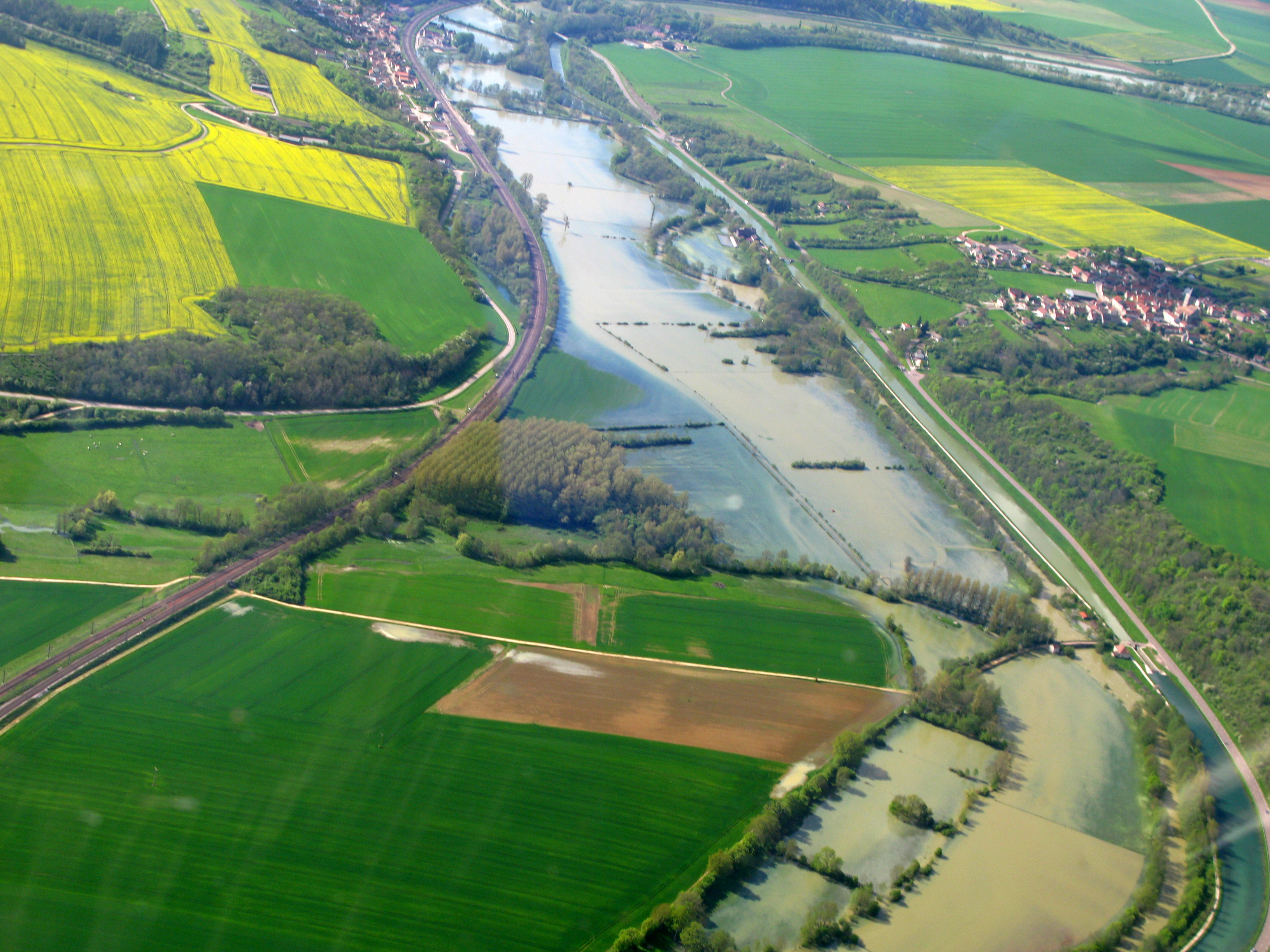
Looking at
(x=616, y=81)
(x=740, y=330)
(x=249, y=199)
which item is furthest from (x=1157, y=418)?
(x=616, y=81)

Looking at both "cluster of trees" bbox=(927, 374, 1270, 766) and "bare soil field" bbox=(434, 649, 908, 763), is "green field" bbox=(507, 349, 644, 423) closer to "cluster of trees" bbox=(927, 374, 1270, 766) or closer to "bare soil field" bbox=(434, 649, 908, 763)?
"bare soil field" bbox=(434, 649, 908, 763)

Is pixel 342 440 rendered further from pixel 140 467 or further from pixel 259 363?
pixel 140 467

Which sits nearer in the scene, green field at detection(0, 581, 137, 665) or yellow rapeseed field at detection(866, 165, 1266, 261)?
green field at detection(0, 581, 137, 665)

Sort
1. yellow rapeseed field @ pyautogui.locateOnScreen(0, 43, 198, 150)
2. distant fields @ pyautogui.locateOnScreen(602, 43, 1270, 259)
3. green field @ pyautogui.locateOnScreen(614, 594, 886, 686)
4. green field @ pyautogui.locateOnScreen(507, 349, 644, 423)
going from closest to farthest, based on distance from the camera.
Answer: green field @ pyautogui.locateOnScreen(614, 594, 886, 686) → green field @ pyautogui.locateOnScreen(507, 349, 644, 423) → yellow rapeseed field @ pyautogui.locateOnScreen(0, 43, 198, 150) → distant fields @ pyautogui.locateOnScreen(602, 43, 1270, 259)

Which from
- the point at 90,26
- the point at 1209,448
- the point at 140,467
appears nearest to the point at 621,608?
the point at 140,467

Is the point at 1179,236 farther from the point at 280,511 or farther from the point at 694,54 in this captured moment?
the point at 280,511

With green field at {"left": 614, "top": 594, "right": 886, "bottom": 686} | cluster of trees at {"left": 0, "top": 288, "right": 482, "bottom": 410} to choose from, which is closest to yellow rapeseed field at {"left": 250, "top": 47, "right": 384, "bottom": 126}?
cluster of trees at {"left": 0, "top": 288, "right": 482, "bottom": 410}

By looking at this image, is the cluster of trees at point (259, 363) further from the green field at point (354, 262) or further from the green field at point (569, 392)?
the green field at point (569, 392)
